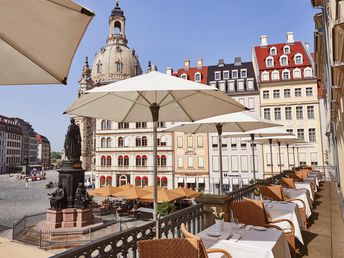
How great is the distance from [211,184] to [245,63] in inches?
808

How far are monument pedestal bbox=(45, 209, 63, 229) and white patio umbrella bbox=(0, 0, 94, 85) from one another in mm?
15044

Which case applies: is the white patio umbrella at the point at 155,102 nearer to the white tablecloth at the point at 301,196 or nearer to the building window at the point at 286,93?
the white tablecloth at the point at 301,196

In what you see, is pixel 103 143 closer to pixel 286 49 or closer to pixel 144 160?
pixel 144 160

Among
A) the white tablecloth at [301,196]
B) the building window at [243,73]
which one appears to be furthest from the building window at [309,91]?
the white tablecloth at [301,196]

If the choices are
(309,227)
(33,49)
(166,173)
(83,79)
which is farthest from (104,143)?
(33,49)

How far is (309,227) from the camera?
7.70m

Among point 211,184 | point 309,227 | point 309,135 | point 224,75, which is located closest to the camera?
point 309,227

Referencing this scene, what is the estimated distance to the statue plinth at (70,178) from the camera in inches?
682

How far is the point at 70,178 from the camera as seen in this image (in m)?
17.9

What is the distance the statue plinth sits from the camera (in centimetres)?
1733

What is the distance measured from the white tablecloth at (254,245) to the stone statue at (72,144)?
638 inches

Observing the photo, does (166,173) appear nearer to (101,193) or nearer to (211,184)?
(211,184)

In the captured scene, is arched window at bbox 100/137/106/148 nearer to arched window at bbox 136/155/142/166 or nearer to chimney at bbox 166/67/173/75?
arched window at bbox 136/155/142/166

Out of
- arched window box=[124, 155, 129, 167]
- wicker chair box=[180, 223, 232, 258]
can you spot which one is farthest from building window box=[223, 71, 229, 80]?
wicker chair box=[180, 223, 232, 258]
